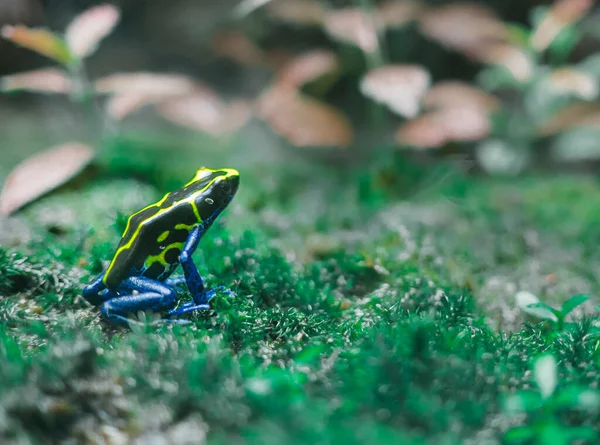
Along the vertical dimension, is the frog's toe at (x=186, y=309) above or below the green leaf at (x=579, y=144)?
above

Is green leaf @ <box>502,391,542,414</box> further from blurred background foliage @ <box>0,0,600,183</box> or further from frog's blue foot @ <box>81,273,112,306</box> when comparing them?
blurred background foliage @ <box>0,0,600,183</box>

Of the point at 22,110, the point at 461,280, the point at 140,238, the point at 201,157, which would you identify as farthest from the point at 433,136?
the point at 22,110

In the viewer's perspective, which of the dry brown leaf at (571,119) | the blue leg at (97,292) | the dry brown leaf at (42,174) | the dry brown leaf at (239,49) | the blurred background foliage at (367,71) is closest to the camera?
the blue leg at (97,292)

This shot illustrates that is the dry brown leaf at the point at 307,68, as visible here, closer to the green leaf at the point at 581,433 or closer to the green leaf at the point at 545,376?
the green leaf at the point at 545,376

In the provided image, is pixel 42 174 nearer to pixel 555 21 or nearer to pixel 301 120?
pixel 301 120

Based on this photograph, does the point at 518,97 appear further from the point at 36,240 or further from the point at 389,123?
the point at 36,240

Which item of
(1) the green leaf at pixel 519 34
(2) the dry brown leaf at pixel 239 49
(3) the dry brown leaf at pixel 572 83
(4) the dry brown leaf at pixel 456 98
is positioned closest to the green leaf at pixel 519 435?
(3) the dry brown leaf at pixel 572 83

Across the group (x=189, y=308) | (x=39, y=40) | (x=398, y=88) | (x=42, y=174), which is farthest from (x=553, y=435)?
(x=39, y=40)
